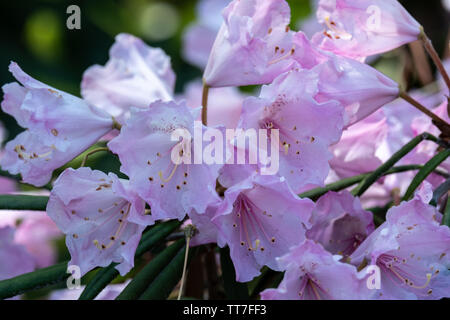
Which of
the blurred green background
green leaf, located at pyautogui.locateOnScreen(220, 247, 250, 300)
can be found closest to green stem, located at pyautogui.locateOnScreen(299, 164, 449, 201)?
green leaf, located at pyautogui.locateOnScreen(220, 247, 250, 300)

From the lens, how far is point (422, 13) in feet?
6.83

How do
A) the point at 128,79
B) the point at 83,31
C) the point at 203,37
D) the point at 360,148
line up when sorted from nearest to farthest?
the point at 360,148 → the point at 128,79 → the point at 203,37 → the point at 83,31

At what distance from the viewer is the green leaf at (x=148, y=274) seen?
2.36ft

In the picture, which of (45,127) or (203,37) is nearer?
(45,127)

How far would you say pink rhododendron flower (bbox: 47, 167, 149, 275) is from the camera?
26.9 inches

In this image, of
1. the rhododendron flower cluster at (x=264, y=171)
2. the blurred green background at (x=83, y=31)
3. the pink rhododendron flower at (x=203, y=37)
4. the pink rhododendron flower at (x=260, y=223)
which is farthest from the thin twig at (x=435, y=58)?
the blurred green background at (x=83, y=31)

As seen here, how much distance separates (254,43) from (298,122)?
0.32 feet

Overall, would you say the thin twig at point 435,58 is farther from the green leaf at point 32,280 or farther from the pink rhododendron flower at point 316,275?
the green leaf at point 32,280

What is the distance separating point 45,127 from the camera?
2.33 feet

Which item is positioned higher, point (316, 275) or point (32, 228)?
point (316, 275)

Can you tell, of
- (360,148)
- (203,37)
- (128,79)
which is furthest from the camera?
(203,37)

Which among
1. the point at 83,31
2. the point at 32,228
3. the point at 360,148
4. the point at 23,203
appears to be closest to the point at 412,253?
the point at 360,148

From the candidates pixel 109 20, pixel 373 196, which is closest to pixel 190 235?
pixel 373 196

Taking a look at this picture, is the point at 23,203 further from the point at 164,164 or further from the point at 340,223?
the point at 340,223
